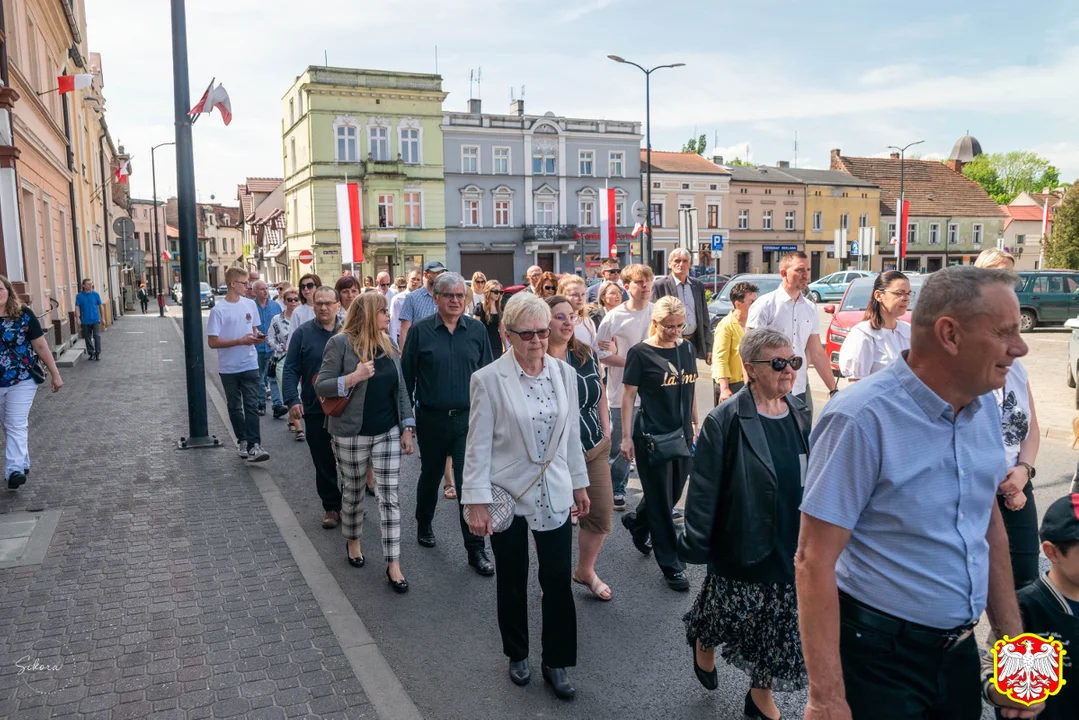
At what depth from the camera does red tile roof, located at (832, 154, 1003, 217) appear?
6800 centimetres

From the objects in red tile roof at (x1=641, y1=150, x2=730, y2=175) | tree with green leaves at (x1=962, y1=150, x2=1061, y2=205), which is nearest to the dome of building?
tree with green leaves at (x1=962, y1=150, x2=1061, y2=205)

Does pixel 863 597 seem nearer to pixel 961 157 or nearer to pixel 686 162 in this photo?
pixel 686 162

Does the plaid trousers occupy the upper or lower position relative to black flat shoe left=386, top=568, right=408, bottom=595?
upper

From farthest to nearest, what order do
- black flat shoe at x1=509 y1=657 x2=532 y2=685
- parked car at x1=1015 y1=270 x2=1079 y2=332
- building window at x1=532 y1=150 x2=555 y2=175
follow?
building window at x1=532 y1=150 x2=555 y2=175
parked car at x1=1015 y1=270 x2=1079 y2=332
black flat shoe at x1=509 y1=657 x2=532 y2=685

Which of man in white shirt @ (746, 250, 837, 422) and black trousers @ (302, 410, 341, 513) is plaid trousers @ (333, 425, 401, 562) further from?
man in white shirt @ (746, 250, 837, 422)

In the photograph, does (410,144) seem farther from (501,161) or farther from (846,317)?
(846,317)

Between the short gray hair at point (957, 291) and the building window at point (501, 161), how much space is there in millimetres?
52108

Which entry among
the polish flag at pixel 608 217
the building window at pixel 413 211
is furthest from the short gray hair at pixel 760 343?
the building window at pixel 413 211

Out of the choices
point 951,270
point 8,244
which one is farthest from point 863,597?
point 8,244

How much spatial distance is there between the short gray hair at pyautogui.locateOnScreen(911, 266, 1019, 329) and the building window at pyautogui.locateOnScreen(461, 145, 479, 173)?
5161 cm

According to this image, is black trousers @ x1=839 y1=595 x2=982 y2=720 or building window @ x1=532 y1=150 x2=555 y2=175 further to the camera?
building window @ x1=532 y1=150 x2=555 y2=175

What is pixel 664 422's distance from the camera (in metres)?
5.20

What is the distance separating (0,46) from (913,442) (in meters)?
16.0

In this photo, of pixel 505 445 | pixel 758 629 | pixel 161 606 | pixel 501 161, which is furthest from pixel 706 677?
pixel 501 161
